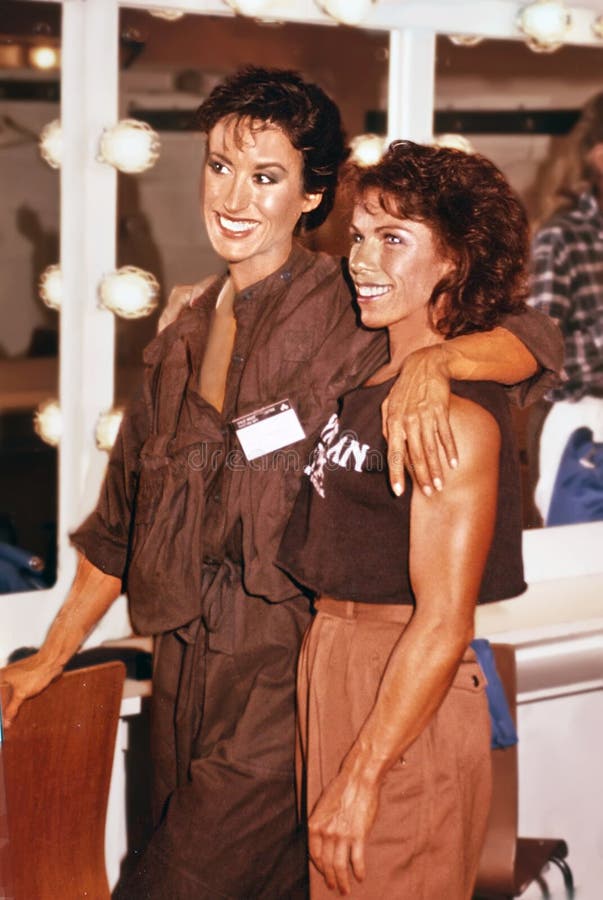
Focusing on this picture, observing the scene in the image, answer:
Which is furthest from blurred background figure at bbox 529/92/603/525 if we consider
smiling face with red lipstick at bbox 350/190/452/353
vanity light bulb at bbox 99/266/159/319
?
smiling face with red lipstick at bbox 350/190/452/353

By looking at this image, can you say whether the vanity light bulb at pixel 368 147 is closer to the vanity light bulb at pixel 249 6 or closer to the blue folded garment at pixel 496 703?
the vanity light bulb at pixel 249 6

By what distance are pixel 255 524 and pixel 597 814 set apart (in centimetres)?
166

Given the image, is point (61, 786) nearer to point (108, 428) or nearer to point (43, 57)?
point (108, 428)

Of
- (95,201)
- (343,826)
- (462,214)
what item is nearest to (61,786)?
(343,826)

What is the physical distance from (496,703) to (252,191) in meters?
1.12

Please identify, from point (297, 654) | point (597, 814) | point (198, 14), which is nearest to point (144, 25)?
point (198, 14)

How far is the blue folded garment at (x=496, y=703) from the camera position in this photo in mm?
2295

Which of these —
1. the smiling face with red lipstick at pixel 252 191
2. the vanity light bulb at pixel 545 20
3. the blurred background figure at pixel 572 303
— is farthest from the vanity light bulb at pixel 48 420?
the vanity light bulb at pixel 545 20

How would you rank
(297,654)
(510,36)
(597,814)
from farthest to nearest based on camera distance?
(597,814), (510,36), (297,654)

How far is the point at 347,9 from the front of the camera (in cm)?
243

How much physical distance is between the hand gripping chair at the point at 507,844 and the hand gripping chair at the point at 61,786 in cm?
92

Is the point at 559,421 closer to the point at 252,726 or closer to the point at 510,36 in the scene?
the point at 510,36

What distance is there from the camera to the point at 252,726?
1719mm

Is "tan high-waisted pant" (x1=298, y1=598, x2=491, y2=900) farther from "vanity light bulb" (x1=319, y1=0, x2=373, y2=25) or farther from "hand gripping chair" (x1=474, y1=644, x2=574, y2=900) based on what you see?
"vanity light bulb" (x1=319, y1=0, x2=373, y2=25)
